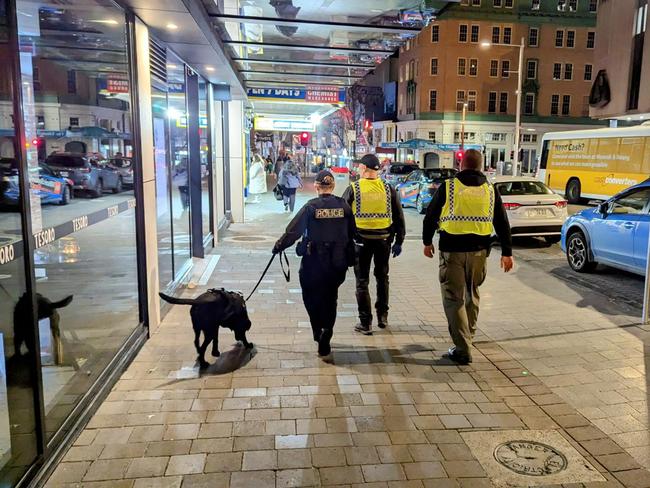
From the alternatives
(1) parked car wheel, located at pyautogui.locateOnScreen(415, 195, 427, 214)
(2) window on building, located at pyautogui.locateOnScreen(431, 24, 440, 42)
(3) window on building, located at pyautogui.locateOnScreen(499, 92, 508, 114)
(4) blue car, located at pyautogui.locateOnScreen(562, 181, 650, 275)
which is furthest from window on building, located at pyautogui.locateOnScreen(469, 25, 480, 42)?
(4) blue car, located at pyautogui.locateOnScreen(562, 181, 650, 275)

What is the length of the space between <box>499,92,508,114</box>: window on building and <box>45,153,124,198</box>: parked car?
5256 centimetres

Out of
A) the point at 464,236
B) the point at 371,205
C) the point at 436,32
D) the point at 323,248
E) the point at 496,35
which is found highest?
the point at 436,32

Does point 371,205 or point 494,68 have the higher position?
point 494,68

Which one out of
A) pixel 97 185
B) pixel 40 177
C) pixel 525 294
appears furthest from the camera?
pixel 525 294

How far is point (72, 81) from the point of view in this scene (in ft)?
16.3

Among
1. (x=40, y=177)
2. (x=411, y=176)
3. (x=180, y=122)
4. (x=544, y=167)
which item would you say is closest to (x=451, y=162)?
(x=544, y=167)

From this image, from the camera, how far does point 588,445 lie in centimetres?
391

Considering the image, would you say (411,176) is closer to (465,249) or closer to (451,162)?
(465,249)

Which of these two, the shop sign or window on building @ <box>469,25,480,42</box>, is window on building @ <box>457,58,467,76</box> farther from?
the shop sign

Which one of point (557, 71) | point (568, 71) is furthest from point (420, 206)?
point (568, 71)

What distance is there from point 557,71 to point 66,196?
56666 millimetres

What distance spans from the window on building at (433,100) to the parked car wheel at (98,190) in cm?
5059

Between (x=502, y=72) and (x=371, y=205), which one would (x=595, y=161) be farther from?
(x=502, y=72)

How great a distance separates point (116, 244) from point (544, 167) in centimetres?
2135
